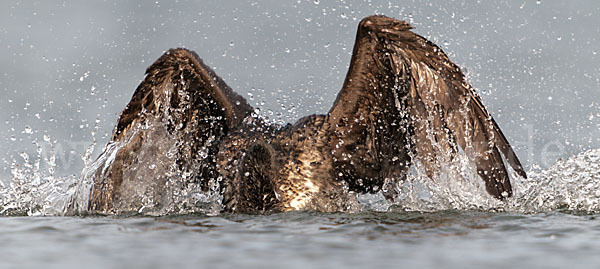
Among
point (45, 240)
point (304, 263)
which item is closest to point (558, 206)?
point (304, 263)

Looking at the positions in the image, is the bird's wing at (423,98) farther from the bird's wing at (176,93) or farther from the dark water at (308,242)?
the bird's wing at (176,93)

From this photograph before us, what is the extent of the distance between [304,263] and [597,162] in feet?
16.2

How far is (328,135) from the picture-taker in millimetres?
6746

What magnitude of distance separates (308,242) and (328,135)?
302 centimetres

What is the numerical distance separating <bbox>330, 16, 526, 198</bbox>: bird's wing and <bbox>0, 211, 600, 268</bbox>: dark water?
126 centimetres

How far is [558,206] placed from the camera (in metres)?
5.91

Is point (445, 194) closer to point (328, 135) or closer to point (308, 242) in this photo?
point (328, 135)

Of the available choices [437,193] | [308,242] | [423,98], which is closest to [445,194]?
[437,193]

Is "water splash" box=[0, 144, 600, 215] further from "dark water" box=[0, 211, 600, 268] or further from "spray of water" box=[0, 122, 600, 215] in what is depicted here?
"dark water" box=[0, 211, 600, 268]

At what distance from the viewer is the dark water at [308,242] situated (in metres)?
3.22

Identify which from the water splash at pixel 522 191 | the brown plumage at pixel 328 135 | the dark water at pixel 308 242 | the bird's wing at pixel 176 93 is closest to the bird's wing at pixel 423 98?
the brown plumage at pixel 328 135

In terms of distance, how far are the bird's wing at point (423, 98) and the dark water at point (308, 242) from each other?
1.26m

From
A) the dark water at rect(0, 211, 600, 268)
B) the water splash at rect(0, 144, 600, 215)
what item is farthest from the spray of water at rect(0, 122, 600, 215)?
the dark water at rect(0, 211, 600, 268)

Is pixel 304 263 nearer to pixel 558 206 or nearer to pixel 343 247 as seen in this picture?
pixel 343 247
